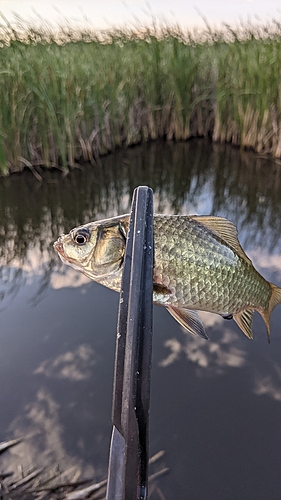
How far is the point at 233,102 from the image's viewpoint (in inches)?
219

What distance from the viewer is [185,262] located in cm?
71

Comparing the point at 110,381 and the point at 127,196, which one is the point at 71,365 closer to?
the point at 110,381

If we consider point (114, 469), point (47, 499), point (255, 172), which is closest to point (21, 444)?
point (47, 499)

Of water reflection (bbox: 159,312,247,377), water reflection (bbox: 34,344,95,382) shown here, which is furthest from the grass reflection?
water reflection (bbox: 159,312,247,377)

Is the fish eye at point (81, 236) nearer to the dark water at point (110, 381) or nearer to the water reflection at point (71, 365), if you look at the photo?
the dark water at point (110, 381)

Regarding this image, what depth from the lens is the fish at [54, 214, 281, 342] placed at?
668 millimetres

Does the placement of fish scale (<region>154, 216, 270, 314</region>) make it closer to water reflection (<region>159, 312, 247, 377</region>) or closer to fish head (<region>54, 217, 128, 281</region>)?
fish head (<region>54, 217, 128, 281</region>)

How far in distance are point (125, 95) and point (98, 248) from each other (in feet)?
17.6

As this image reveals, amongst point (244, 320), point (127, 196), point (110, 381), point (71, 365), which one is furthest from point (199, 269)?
point (127, 196)

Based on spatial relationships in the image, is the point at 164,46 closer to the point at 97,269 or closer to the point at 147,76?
the point at 147,76

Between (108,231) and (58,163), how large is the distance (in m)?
4.93

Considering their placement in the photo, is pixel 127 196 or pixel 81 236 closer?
pixel 81 236

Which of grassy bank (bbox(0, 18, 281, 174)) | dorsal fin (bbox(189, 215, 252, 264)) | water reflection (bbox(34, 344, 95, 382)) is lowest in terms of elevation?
dorsal fin (bbox(189, 215, 252, 264))

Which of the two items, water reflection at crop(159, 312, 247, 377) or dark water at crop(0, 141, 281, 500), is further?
water reflection at crop(159, 312, 247, 377)
